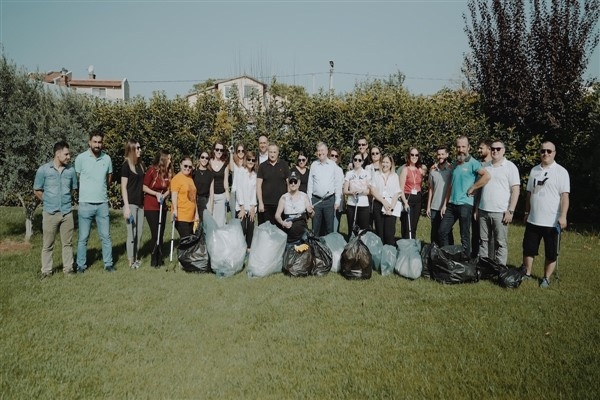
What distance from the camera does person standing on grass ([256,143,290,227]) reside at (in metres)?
7.23

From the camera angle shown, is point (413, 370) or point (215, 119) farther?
point (215, 119)

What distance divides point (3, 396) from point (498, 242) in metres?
5.94

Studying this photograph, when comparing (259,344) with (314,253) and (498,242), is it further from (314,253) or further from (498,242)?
(498,242)

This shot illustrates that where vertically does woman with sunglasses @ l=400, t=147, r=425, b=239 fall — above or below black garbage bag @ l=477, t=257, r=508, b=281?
above

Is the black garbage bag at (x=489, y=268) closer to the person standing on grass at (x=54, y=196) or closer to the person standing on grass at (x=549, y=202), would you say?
the person standing on grass at (x=549, y=202)

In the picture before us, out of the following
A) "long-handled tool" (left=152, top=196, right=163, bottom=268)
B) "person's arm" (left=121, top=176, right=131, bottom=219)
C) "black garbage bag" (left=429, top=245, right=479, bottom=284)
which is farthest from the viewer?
"long-handled tool" (left=152, top=196, right=163, bottom=268)

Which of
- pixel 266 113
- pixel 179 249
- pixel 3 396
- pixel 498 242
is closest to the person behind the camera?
pixel 3 396

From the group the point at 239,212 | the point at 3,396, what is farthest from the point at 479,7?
the point at 3,396

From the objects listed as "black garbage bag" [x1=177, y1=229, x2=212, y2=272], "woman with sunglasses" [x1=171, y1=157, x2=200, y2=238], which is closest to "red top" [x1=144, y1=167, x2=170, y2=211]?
"woman with sunglasses" [x1=171, y1=157, x2=200, y2=238]

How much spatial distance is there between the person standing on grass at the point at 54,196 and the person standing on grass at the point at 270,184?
282cm

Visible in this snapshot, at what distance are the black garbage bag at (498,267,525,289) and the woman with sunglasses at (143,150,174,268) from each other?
16.5 ft

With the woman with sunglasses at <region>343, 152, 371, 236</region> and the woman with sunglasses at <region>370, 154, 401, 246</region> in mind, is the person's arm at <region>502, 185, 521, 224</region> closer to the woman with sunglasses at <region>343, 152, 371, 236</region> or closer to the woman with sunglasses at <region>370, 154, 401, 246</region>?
the woman with sunglasses at <region>370, 154, 401, 246</region>

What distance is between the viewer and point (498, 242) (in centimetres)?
629

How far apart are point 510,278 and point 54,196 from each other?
6433 millimetres
